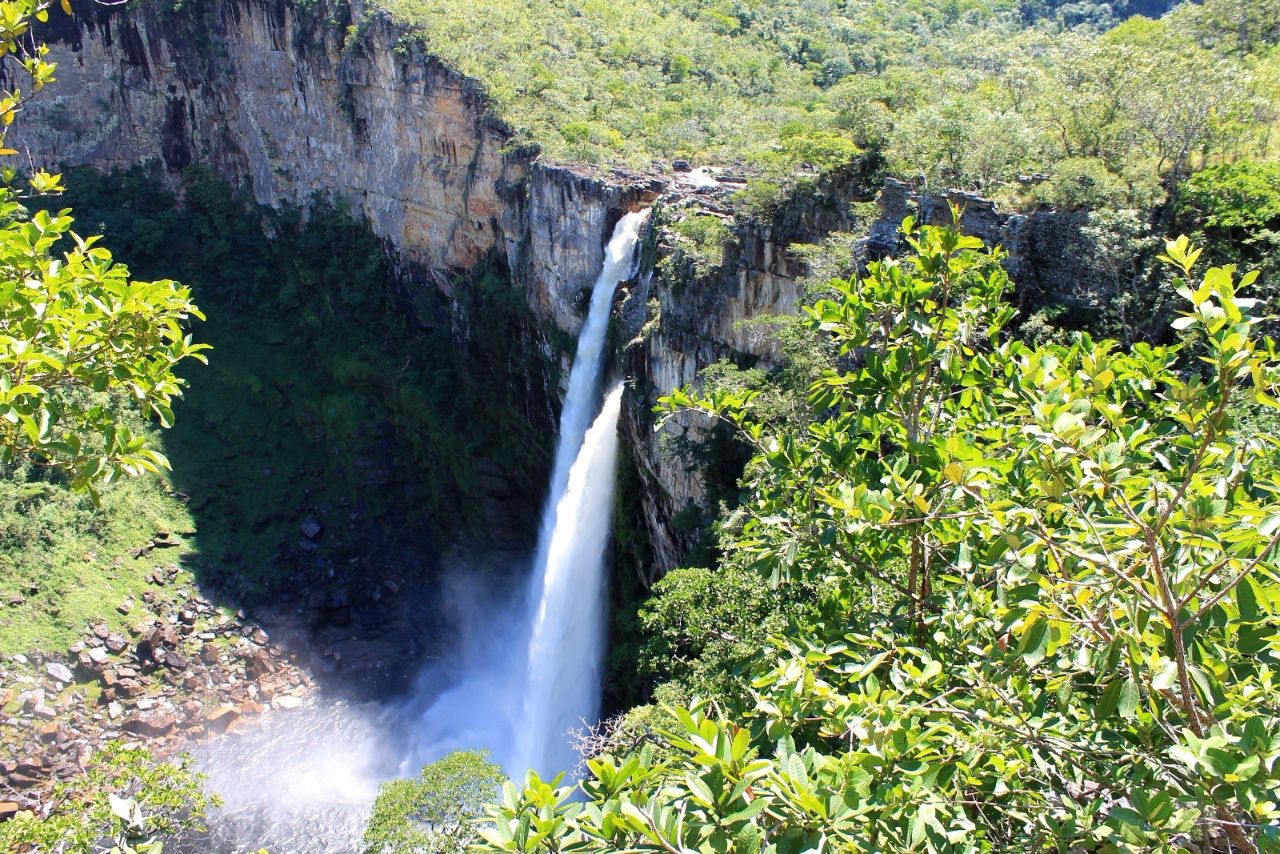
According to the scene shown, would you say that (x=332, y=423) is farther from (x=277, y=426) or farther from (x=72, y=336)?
(x=72, y=336)

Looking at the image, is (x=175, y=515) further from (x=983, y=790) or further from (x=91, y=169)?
(x=983, y=790)

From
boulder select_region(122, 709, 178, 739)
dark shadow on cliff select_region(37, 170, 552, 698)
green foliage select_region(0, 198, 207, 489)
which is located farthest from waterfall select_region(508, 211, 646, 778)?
green foliage select_region(0, 198, 207, 489)

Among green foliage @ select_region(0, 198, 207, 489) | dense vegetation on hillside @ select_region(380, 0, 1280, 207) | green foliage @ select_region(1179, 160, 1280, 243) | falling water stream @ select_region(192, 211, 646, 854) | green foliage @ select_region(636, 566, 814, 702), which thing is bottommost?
falling water stream @ select_region(192, 211, 646, 854)

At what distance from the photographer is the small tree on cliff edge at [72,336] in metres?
3.66

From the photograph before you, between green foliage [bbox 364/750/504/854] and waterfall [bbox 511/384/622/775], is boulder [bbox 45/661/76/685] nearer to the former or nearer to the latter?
waterfall [bbox 511/384/622/775]

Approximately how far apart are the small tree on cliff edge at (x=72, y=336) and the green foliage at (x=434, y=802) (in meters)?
9.87

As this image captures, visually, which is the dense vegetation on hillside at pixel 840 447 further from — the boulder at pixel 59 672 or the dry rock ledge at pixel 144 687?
the dry rock ledge at pixel 144 687

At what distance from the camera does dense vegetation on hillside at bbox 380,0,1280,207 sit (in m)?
12.5

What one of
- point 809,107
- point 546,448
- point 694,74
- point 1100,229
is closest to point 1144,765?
point 1100,229

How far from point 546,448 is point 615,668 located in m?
8.28

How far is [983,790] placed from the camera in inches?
158

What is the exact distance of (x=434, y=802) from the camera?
1302 centimetres

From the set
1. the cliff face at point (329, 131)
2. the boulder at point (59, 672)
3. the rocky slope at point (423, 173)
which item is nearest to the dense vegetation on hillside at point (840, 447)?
the boulder at point (59, 672)

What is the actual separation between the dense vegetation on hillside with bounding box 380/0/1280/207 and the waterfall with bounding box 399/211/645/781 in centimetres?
→ 536
